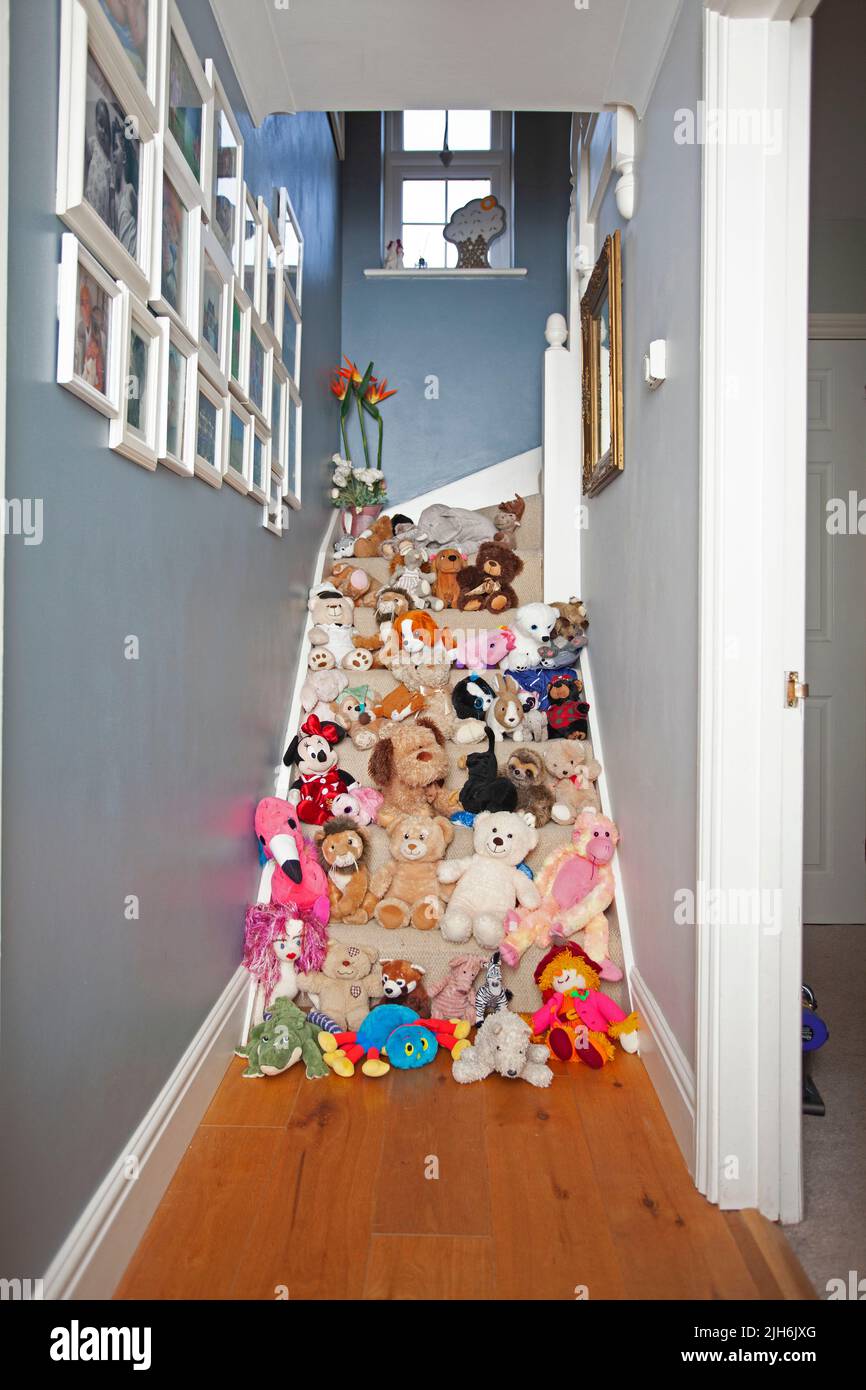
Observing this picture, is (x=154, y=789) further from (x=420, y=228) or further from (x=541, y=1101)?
(x=420, y=228)

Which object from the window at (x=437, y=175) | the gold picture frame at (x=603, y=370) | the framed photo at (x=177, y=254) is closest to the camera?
the framed photo at (x=177, y=254)

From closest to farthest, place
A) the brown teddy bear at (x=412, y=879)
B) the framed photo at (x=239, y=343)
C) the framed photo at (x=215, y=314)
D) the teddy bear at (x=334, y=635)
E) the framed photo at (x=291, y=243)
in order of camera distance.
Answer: the framed photo at (x=215, y=314) → the framed photo at (x=239, y=343) → the brown teddy bear at (x=412, y=879) → the framed photo at (x=291, y=243) → the teddy bear at (x=334, y=635)

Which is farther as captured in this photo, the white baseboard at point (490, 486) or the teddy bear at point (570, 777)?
the white baseboard at point (490, 486)

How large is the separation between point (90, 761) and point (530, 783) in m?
1.44

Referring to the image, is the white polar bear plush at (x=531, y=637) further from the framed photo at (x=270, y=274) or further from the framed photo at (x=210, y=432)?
the framed photo at (x=210, y=432)

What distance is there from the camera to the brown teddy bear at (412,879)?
87.1 inches

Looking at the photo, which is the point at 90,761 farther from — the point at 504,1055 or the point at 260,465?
the point at 260,465

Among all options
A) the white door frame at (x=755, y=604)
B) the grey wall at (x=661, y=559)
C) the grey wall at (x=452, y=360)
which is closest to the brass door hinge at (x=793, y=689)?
the white door frame at (x=755, y=604)

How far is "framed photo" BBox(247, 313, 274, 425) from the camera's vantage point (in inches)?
87.6

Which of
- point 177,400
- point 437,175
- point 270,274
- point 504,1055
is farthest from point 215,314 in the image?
point 437,175

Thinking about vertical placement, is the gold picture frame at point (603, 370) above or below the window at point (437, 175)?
below

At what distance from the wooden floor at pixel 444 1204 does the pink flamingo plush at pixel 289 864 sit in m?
0.43

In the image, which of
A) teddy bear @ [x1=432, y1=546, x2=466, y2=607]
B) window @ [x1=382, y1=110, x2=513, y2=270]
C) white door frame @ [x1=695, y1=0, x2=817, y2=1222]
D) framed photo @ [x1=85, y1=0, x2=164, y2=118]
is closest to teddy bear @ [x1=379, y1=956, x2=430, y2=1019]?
white door frame @ [x1=695, y1=0, x2=817, y2=1222]

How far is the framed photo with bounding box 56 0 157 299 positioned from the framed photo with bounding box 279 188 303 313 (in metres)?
1.23
